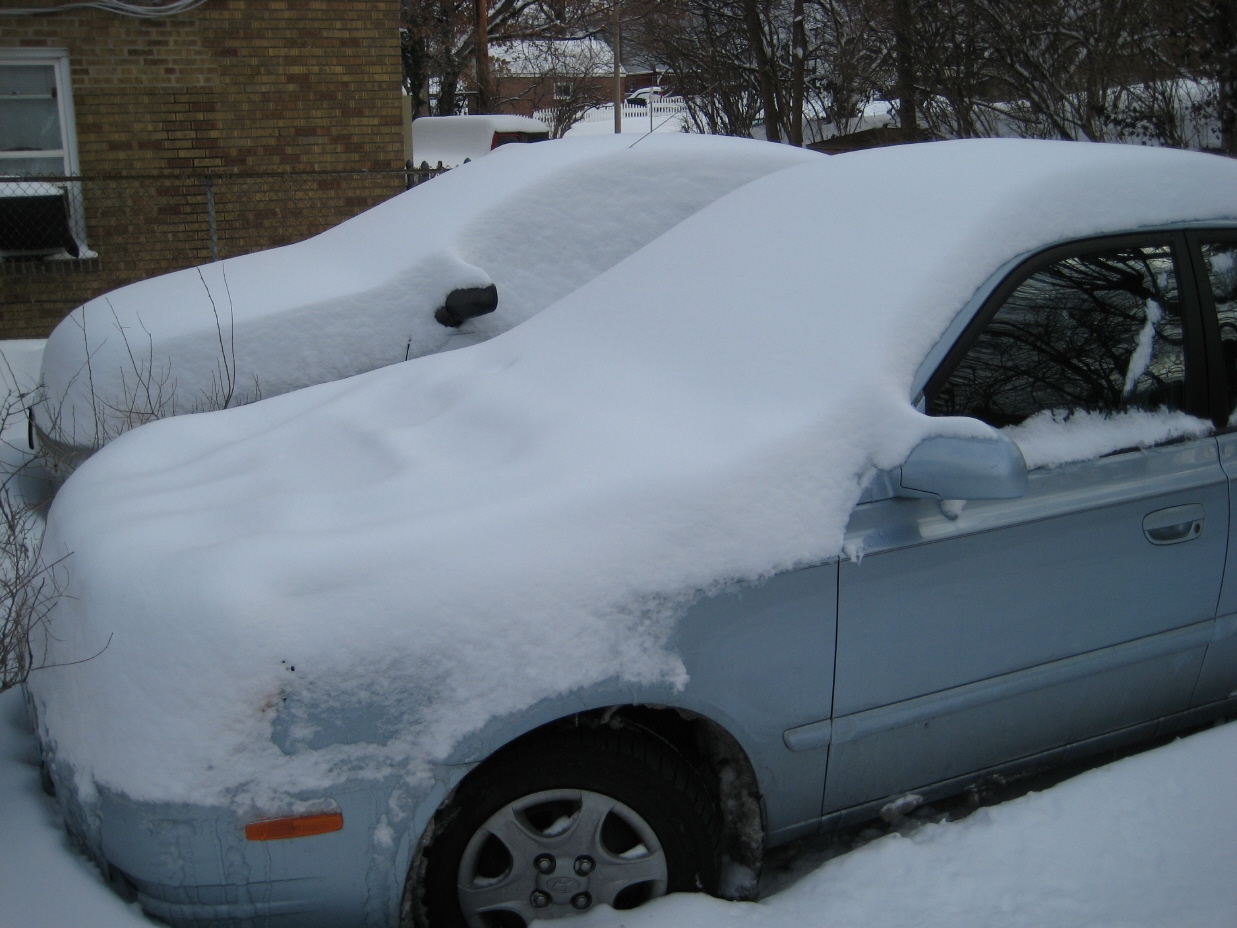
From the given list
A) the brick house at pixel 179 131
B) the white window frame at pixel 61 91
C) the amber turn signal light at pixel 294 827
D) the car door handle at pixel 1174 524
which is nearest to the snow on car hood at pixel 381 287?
the amber turn signal light at pixel 294 827

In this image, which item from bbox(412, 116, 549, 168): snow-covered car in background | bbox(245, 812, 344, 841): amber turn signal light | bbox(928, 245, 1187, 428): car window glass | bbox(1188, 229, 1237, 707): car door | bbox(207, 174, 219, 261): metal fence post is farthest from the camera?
bbox(412, 116, 549, 168): snow-covered car in background

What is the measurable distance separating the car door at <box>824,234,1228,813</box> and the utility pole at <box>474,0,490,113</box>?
26128 mm

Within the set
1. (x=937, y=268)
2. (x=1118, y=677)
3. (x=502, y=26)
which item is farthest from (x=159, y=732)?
(x=502, y=26)

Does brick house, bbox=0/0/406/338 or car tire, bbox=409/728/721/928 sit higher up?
brick house, bbox=0/0/406/338

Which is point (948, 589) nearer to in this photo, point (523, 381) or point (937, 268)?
point (937, 268)

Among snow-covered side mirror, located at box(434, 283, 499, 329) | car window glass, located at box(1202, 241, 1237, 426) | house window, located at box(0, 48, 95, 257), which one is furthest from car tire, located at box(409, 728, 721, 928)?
house window, located at box(0, 48, 95, 257)

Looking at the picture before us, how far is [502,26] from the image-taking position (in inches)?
1234

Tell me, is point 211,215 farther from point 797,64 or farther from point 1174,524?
point 1174,524

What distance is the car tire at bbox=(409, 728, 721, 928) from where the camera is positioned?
2.20 meters

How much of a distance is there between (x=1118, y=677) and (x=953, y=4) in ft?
21.1

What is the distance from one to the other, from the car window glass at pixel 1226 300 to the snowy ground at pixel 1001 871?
3.07ft

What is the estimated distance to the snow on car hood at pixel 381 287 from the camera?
4574mm

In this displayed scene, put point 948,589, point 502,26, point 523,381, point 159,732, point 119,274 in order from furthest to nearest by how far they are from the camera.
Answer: point 502,26 → point 119,274 → point 523,381 → point 948,589 → point 159,732

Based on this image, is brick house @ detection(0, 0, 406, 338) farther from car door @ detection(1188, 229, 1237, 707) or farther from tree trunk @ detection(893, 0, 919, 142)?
car door @ detection(1188, 229, 1237, 707)
